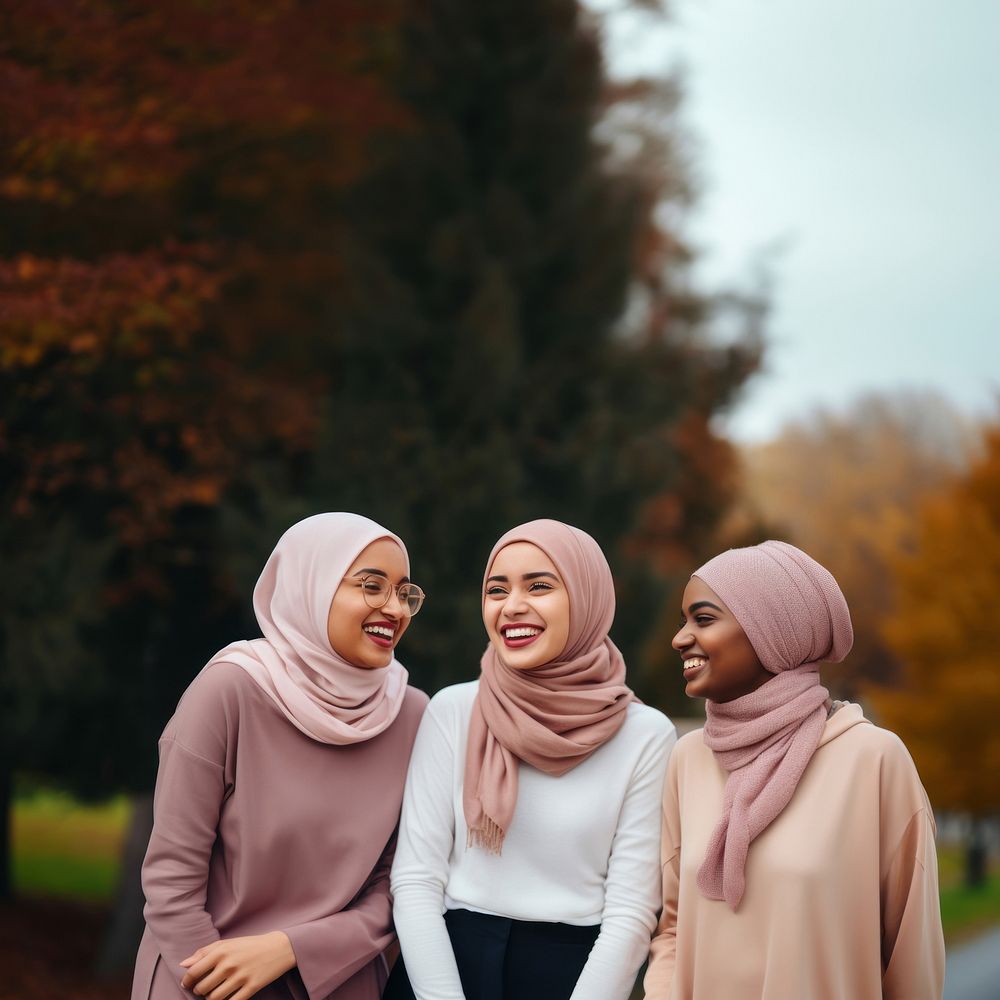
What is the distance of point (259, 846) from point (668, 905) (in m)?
1.09

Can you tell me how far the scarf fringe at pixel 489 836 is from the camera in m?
3.29

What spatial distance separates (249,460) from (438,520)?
179 centimetres

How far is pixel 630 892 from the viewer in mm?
3270

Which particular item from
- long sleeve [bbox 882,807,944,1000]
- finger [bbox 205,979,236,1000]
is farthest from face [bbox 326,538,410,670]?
long sleeve [bbox 882,807,944,1000]

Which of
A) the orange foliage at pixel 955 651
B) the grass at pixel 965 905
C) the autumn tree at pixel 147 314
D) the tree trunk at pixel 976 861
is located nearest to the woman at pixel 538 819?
the autumn tree at pixel 147 314

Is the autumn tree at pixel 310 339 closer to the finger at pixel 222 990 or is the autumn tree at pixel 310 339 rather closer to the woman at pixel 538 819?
the finger at pixel 222 990

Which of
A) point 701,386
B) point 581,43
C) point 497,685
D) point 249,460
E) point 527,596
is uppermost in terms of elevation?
point 581,43

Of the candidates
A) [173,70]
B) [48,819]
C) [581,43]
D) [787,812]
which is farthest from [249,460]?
[48,819]

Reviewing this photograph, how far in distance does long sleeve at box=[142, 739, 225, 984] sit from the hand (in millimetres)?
44

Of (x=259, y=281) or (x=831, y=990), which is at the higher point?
(x=259, y=281)

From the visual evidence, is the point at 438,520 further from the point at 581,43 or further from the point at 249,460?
the point at 581,43

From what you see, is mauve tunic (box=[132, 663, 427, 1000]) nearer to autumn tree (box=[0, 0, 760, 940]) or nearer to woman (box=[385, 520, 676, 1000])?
woman (box=[385, 520, 676, 1000])

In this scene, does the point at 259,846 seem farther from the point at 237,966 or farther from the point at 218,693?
the point at 218,693

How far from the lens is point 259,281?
1112cm
